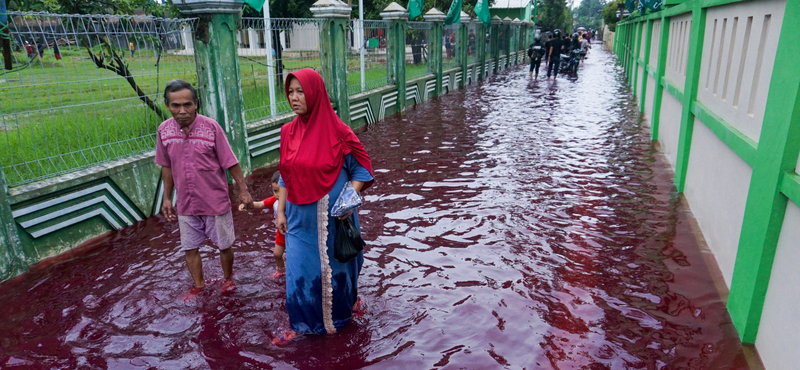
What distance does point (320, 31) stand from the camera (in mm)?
9281

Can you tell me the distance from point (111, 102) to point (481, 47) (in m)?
17.8

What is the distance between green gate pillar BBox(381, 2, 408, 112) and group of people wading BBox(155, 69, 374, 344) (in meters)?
9.29

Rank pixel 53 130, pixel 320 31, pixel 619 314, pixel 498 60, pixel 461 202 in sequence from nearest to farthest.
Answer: pixel 619 314 < pixel 53 130 < pixel 461 202 < pixel 320 31 < pixel 498 60

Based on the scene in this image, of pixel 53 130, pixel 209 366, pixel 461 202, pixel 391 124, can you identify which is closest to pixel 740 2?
pixel 461 202

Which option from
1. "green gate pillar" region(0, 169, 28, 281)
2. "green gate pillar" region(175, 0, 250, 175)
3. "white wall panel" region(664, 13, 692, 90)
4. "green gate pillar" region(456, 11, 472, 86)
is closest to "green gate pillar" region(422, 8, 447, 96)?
"green gate pillar" region(456, 11, 472, 86)

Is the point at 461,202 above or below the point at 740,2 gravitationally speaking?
below

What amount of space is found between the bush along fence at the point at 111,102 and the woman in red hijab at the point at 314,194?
2.60 m

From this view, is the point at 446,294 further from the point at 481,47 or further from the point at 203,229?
the point at 481,47

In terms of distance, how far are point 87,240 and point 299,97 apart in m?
3.24

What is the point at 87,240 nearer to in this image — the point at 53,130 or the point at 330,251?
the point at 53,130

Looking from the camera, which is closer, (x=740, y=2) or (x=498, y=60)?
(x=740, y=2)

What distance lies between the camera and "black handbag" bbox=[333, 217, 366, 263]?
10.5 ft

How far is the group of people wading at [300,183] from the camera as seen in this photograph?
3.09 metres

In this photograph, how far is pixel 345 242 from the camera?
10.5ft
